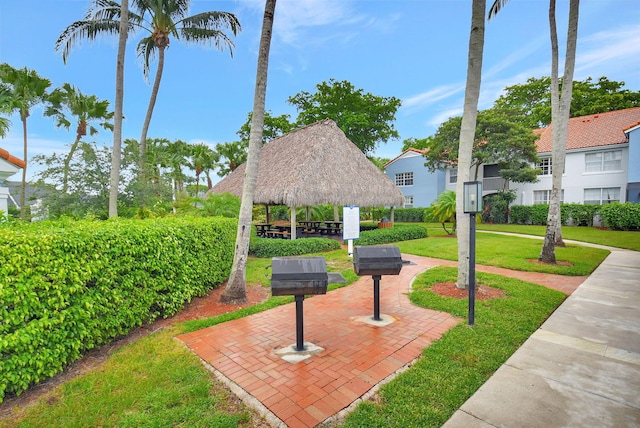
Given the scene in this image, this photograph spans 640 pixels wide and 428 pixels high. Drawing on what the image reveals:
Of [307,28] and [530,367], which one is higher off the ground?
[307,28]

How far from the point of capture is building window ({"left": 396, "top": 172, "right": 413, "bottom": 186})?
A: 31812mm

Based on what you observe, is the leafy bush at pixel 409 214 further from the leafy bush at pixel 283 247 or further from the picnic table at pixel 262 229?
the leafy bush at pixel 283 247

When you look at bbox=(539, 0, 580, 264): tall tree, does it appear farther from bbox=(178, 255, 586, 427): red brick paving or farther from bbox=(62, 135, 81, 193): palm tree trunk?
bbox=(62, 135, 81, 193): palm tree trunk

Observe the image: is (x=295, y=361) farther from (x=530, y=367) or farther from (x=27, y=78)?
(x=27, y=78)

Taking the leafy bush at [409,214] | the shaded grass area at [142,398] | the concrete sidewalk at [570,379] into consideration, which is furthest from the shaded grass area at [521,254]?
the leafy bush at [409,214]

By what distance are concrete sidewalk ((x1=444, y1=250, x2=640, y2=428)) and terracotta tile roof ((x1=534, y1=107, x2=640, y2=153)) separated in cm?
2206

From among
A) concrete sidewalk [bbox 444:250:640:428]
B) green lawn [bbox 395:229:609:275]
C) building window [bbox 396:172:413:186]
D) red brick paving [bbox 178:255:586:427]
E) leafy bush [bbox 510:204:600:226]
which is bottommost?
red brick paving [bbox 178:255:586:427]

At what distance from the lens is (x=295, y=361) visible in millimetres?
3662

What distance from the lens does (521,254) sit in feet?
34.8

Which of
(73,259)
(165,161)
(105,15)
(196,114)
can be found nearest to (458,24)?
(73,259)

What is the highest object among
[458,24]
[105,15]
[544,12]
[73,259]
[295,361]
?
[105,15]

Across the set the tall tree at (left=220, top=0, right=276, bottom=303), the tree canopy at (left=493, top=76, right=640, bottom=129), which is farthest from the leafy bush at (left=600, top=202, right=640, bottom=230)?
the tall tree at (left=220, top=0, right=276, bottom=303)

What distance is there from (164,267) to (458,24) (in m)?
9.86

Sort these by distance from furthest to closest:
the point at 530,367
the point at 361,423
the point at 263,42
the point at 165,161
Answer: the point at 165,161 < the point at 263,42 < the point at 530,367 < the point at 361,423
